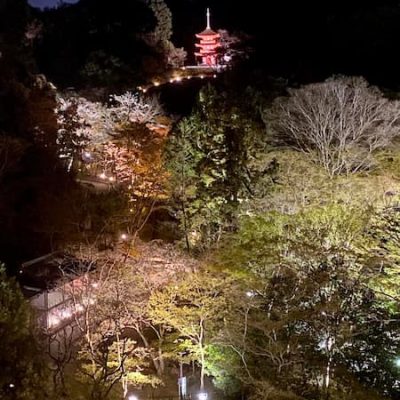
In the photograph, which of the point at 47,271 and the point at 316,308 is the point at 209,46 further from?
the point at 316,308

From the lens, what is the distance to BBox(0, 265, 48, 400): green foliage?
9.24 m

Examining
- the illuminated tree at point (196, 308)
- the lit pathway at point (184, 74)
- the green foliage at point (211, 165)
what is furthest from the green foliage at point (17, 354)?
the lit pathway at point (184, 74)

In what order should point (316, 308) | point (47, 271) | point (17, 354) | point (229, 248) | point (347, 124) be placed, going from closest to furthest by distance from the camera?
point (17, 354)
point (316, 308)
point (229, 248)
point (347, 124)
point (47, 271)

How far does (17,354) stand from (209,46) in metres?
35.2

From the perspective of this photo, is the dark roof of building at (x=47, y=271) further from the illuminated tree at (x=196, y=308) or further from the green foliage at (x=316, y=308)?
the green foliage at (x=316, y=308)

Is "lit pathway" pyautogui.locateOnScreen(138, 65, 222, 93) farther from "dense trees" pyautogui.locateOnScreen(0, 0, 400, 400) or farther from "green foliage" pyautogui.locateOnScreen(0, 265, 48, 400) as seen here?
"green foliage" pyautogui.locateOnScreen(0, 265, 48, 400)

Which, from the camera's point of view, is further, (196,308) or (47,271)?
(47,271)

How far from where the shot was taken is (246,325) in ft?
46.2

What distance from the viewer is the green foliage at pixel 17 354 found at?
9.24 meters

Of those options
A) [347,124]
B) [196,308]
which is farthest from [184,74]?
[196,308]

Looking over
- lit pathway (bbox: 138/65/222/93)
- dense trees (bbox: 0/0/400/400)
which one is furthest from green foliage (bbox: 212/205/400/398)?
lit pathway (bbox: 138/65/222/93)

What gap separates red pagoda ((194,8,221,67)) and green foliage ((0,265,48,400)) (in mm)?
33712

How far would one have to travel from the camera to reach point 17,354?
9484 mm

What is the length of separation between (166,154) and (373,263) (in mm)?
9270
